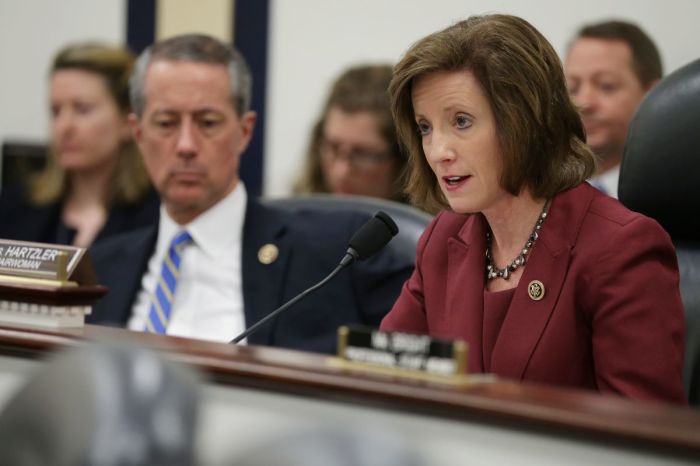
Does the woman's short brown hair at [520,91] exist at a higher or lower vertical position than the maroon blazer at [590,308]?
higher

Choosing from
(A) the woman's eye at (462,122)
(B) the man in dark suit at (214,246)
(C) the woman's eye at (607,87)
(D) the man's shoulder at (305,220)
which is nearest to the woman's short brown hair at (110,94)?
(B) the man in dark suit at (214,246)

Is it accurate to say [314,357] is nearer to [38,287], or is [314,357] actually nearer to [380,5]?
[38,287]

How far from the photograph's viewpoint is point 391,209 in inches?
94.5

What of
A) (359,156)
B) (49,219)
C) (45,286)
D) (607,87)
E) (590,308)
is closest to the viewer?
(45,286)

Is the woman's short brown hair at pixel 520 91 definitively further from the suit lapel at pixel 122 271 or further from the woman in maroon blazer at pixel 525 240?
the suit lapel at pixel 122 271

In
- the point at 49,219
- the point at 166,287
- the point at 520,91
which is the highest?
the point at 520,91

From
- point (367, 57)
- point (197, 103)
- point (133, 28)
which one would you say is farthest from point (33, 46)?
point (197, 103)

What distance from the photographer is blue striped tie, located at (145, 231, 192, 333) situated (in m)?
2.46

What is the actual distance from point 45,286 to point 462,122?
0.70 metres

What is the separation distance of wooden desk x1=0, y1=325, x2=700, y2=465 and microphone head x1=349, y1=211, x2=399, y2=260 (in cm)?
61

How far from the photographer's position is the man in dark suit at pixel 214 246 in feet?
7.98

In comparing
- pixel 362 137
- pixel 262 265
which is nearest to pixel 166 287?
pixel 262 265

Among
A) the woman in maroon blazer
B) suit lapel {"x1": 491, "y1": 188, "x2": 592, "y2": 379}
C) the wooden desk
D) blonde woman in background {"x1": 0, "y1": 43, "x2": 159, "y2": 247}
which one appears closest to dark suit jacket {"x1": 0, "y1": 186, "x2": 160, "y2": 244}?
blonde woman in background {"x1": 0, "y1": 43, "x2": 159, "y2": 247}

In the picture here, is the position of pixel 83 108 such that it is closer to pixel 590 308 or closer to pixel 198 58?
pixel 198 58
